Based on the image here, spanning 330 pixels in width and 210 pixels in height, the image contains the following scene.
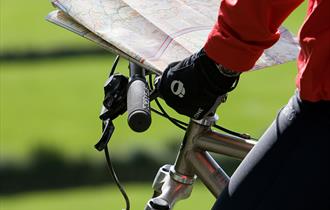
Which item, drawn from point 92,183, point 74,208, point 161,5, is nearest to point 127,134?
point 92,183

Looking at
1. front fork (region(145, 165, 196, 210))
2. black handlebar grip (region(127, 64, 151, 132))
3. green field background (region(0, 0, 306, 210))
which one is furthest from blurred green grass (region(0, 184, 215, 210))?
black handlebar grip (region(127, 64, 151, 132))

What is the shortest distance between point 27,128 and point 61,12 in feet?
21.3

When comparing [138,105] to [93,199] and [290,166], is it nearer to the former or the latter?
[290,166]

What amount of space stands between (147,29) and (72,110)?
23.8 ft

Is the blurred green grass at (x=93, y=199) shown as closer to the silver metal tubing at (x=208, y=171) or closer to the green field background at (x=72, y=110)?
the green field background at (x=72, y=110)

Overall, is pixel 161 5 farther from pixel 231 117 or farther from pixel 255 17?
pixel 231 117

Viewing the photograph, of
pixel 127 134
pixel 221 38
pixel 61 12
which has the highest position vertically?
pixel 221 38

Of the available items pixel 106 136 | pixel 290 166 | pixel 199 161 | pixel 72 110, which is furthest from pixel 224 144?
pixel 72 110

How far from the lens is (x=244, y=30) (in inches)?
110

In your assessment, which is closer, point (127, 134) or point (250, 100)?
point (127, 134)

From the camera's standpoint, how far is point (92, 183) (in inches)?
325

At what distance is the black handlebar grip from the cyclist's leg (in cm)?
25

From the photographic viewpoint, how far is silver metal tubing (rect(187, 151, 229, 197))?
3260 millimetres

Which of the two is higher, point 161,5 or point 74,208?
point 161,5
